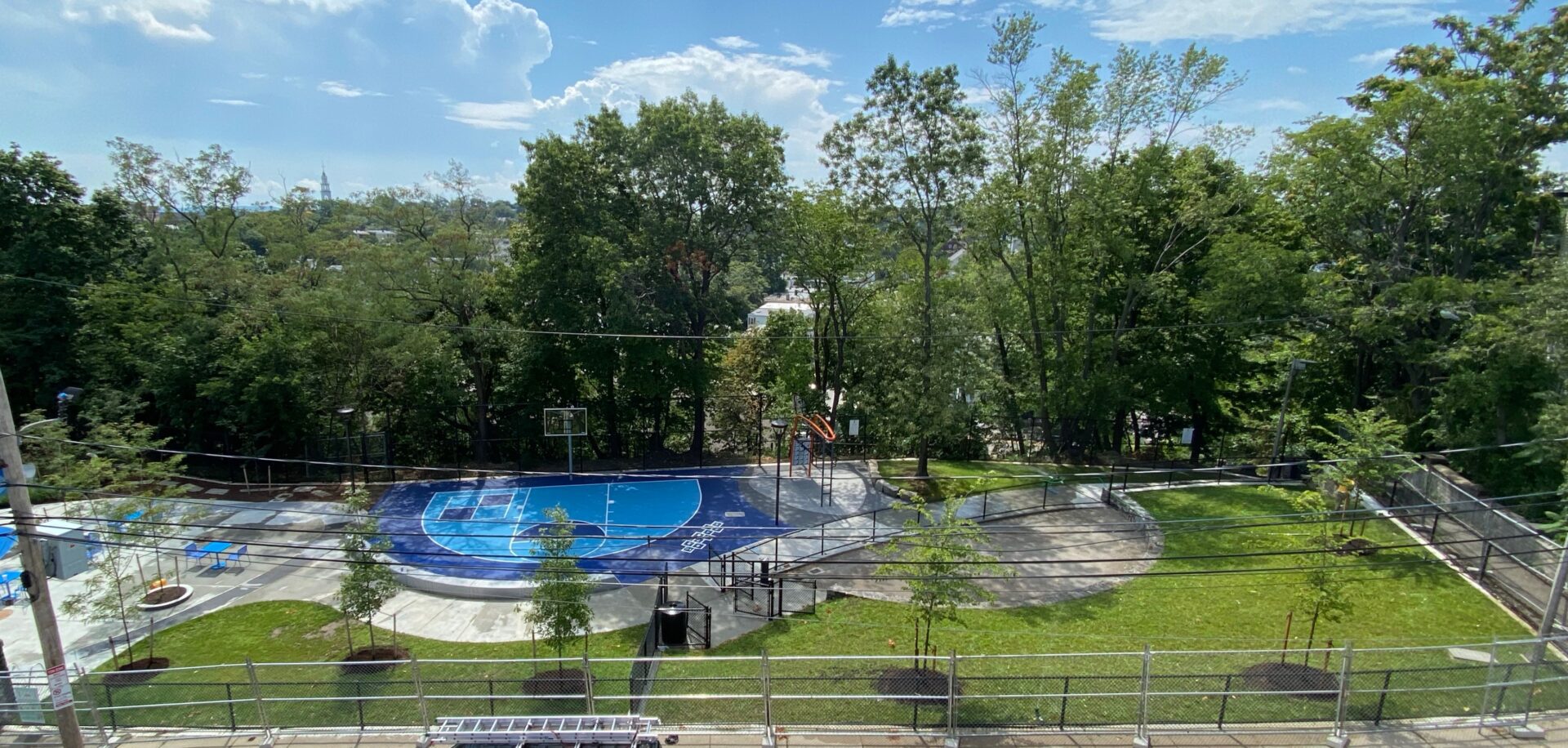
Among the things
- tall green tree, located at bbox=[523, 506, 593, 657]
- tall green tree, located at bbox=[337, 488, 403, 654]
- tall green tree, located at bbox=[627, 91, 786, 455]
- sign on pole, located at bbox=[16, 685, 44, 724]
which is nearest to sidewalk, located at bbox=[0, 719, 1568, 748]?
sign on pole, located at bbox=[16, 685, 44, 724]

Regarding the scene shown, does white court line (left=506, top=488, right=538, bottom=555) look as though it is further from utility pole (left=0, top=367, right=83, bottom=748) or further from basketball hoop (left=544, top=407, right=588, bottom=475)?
utility pole (left=0, top=367, right=83, bottom=748)

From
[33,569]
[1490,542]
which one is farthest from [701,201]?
[1490,542]

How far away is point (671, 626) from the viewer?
48.6 feet

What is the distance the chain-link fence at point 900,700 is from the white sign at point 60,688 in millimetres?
1040

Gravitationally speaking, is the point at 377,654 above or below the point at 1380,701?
below

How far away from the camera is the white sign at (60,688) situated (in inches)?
386

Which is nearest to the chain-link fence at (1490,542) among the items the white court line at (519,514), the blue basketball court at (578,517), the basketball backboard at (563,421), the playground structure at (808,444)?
the playground structure at (808,444)

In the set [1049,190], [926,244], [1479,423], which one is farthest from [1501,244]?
[926,244]

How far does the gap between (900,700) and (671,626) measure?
5278mm

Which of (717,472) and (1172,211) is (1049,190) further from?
(717,472)

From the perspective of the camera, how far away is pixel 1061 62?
23938 mm

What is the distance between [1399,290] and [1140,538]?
1066cm

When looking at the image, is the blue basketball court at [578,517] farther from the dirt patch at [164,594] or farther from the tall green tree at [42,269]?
the tall green tree at [42,269]

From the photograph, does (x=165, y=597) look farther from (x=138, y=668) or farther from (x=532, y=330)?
(x=532, y=330)
